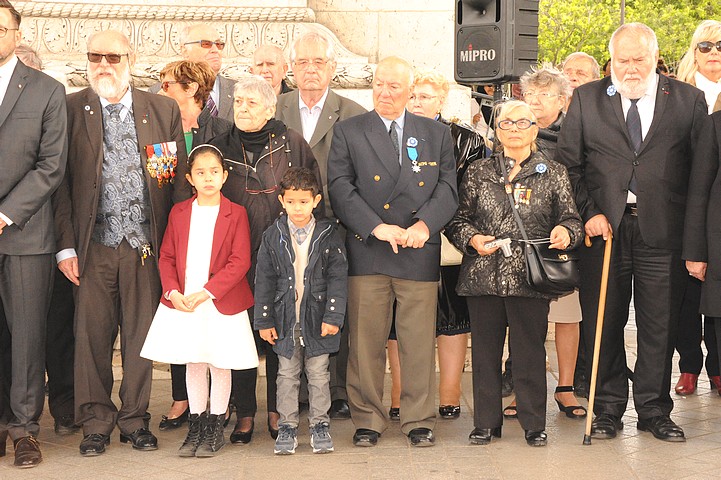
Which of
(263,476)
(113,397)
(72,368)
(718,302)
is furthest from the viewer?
(113,397)

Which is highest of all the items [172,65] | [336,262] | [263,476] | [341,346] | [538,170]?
[172,65]

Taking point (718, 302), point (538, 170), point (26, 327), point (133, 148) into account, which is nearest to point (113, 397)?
point (26, 327)

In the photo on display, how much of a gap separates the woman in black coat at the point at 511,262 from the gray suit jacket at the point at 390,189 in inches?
7.5

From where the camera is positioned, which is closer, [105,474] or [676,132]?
[105,474]

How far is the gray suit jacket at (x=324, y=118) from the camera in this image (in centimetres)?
716

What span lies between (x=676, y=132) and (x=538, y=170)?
83cm

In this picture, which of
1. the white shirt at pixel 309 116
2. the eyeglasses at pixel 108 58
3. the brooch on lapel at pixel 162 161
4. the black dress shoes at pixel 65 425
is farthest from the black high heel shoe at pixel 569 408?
the eyeglasses at pixel 108 58

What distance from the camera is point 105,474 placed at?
5.79 metres

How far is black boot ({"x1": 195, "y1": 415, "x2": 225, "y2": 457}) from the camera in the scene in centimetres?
612

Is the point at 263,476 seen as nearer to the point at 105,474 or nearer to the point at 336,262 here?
the point at 105,474

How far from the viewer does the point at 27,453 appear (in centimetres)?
598

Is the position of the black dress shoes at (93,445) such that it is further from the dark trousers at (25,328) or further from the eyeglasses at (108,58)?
the eyeglasses at (108,58)

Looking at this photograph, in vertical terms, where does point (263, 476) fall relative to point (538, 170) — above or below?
below

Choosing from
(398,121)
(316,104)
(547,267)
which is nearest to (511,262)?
(547,267)
